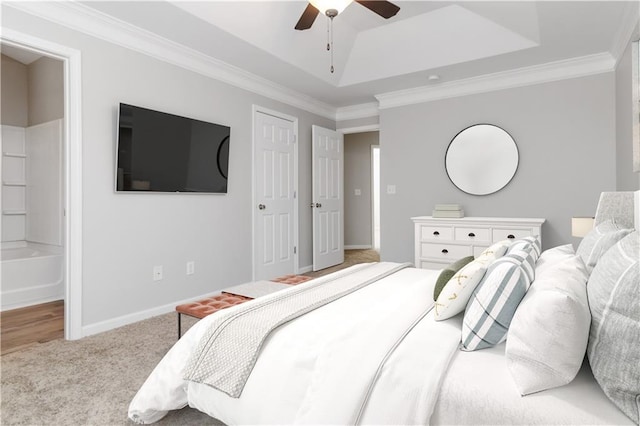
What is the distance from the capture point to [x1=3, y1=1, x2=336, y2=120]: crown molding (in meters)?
2.63

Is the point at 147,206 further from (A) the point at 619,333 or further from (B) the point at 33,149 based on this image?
(A) the point at 619,333

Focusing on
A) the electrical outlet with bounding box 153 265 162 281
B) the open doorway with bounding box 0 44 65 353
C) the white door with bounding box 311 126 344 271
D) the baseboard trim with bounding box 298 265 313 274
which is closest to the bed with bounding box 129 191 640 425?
the electrical outlet with bounding box 153 265 162 281

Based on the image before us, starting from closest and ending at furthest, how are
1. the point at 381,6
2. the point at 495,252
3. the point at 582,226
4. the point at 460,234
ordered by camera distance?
1. the point at 495,252
2. the point at 582,226
3. the point at 381,6
4. the point at 460,234

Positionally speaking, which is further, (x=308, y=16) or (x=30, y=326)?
(x=30, y=326)

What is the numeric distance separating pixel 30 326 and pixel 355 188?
18.8 ft

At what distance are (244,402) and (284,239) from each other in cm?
343

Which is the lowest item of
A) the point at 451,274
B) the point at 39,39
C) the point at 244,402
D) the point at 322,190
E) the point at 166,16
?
the point at 244,402

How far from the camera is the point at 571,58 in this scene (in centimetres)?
374

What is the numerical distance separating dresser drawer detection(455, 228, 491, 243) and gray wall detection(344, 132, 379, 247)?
12.5ft

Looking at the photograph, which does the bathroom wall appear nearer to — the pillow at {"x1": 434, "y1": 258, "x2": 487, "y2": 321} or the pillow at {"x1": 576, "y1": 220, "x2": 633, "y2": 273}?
the pillow at {"x1": 434, "y1": 258, "x2": 487, "y2": 321}

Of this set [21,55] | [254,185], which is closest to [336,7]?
[254,185]

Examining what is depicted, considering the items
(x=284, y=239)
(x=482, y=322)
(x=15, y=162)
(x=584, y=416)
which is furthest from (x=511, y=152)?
(x=15, y=162)

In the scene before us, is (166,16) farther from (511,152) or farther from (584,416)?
(511,152)

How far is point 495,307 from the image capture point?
1.21 m
